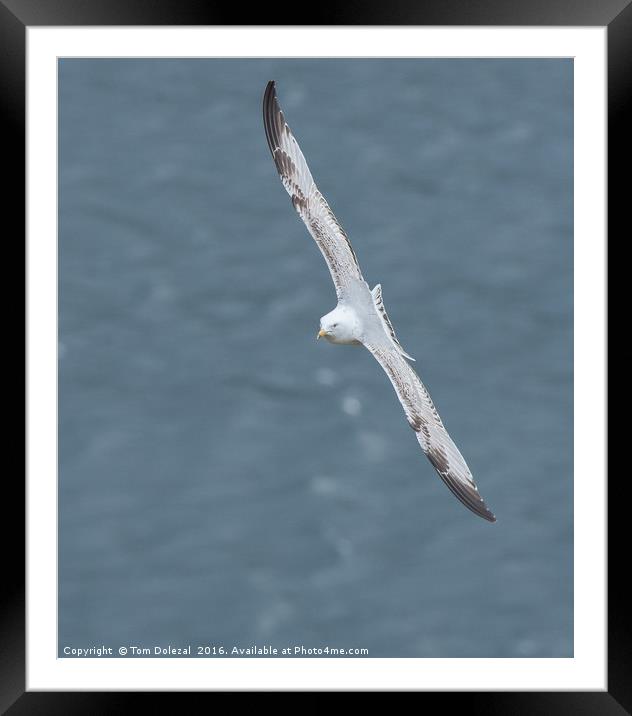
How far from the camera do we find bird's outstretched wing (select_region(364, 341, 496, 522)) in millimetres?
12180

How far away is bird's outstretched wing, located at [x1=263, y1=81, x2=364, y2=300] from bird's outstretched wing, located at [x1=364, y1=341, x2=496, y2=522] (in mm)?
766

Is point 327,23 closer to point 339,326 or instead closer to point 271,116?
point 271,116

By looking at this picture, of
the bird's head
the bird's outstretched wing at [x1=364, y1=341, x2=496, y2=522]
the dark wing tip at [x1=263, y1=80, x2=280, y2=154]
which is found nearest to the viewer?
the bird's outstretched wing at [x1=364, y1=341, x2=496, y2=522]

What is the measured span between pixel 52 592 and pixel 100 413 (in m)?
3.44

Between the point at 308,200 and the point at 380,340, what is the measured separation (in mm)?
1683

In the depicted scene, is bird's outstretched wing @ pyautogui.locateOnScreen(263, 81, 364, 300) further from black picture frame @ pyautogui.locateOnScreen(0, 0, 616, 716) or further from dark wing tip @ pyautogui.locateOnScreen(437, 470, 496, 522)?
dark wing tip @ pyautogui.locateOnScreen(437, 470, 496, 522)

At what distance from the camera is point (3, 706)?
11.4m

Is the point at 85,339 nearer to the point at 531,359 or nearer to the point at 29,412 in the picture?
the point at 29,412

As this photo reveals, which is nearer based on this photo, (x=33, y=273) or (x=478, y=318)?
(x=33, y=273)

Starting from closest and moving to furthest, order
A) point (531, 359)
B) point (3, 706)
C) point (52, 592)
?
point (3, 706)
point (52, 592)
point (531, 359)

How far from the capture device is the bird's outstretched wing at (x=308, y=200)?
12.4 m

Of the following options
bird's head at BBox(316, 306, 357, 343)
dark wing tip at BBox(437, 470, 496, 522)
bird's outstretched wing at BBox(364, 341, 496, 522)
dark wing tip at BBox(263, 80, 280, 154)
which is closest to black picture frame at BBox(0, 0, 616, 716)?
dark wing tip at BBox(263, 80, 280, 154)

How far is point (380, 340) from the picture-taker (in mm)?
12305

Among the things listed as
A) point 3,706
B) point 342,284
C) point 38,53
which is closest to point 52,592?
point 3,706
